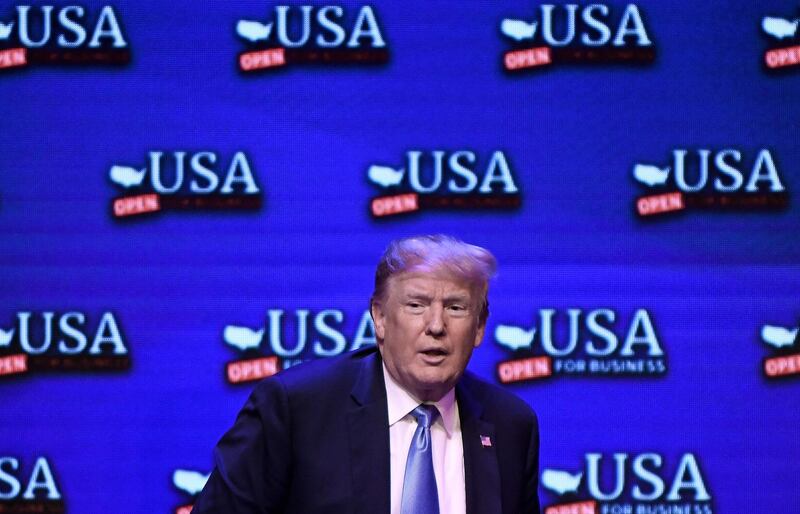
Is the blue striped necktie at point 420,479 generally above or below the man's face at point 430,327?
below

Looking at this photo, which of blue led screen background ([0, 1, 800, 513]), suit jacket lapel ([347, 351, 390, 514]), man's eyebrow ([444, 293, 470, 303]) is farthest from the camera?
blue led screen background ([0, 1, 800, 513])

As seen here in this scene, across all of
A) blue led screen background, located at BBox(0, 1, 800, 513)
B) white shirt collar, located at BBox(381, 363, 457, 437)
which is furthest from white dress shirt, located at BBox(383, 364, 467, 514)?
→ blue led screen background, located at BBox(0, 1, 800, 513)

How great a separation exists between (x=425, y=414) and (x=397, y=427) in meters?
0.06

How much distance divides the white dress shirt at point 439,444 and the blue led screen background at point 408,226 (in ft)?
4.89

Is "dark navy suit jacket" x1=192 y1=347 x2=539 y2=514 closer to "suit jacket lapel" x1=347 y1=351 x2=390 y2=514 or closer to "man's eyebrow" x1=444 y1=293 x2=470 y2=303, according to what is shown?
"suit jacket lapel" x1=347 y1=351 x2=390 y2=514

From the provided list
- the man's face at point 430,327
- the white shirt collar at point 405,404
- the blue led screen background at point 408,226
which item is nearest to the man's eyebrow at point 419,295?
the man's face at point 430,327

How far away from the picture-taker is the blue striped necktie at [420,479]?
2.04 metres

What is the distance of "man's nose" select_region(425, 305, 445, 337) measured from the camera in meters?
2.11

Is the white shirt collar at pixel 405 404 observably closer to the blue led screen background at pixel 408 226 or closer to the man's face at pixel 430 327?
the man's face at pixel 430 327

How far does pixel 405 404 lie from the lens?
2.18 metres

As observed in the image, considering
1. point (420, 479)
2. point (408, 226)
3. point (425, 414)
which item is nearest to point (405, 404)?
point (425, 414)

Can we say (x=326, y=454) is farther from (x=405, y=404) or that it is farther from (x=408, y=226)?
(x=408, y=226)

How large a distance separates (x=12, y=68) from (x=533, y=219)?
1.79 m

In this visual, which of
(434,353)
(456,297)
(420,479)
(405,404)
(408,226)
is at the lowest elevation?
(420,479)
